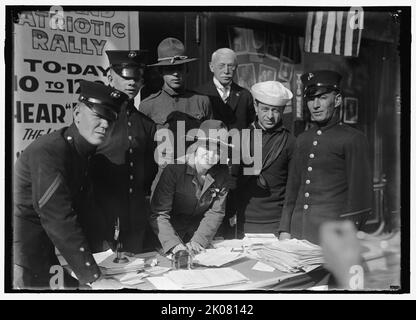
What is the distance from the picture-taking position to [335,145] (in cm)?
406

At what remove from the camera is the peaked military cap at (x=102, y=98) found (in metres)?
3.93

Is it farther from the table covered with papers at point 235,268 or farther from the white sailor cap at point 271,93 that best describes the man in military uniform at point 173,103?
the table covered with papers at point 235,268

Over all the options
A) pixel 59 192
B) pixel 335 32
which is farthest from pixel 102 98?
pixel 335 32

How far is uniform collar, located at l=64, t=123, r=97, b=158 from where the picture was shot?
3.89 meters

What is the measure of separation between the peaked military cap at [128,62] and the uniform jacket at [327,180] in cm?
148

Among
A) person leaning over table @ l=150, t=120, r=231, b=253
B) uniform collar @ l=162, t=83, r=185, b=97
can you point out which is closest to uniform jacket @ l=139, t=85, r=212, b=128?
uniform collar @ l=162, t=83, r=185, b=97

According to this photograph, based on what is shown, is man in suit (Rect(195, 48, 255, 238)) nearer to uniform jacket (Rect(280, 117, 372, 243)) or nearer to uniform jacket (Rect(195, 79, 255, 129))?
uniform jacket (Rect(195, 79, 255, 129))

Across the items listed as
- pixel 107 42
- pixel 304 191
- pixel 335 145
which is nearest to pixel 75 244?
pixel 107 42

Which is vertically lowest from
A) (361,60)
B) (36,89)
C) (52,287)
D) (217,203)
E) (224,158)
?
(52,287)

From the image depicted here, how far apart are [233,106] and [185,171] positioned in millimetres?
695

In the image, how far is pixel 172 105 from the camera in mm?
4043

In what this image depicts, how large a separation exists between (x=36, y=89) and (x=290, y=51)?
2.18 meters

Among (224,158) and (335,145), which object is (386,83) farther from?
(224,158)

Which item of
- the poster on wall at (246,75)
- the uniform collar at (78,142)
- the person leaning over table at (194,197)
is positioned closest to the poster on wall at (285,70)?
the poster on wall at (246,75)
